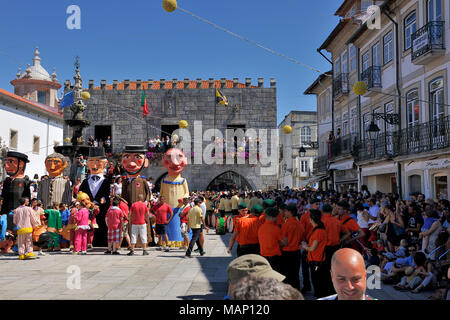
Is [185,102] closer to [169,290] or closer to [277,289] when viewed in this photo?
[169,290]

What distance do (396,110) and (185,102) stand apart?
18.1 meters

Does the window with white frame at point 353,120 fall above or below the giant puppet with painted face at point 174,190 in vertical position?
above

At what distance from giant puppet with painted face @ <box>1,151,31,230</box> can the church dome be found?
38890 mm

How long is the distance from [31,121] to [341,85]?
84.6 feet

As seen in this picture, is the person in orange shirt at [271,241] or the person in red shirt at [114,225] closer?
the person in orange shirt at [271,241]

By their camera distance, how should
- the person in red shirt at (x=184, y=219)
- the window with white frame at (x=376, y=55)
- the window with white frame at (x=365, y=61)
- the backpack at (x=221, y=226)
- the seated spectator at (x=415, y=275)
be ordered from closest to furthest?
1. the seated spectator at (x=415, y=275)
2. the person in red shirt at (x=184, y=219)
3. the backpack at (x=221, y=226)
4. the window with white frame at (x=376, y=55)
5. the window with white frame at (x=365, y=61)

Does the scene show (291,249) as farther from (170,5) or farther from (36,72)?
(36,72)

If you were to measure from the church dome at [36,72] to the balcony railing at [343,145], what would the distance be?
37506 millimetres

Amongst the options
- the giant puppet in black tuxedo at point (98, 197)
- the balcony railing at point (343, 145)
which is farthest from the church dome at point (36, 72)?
the giant puppet in black tuxedo at point (98, 197)

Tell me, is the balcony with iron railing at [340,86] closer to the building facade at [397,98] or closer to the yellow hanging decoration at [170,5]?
the building facade at [397,98]

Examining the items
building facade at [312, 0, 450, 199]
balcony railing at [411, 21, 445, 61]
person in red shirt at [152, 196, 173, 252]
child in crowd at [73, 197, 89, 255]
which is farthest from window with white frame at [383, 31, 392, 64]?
child in crowd at [73, 197, 89, 255]

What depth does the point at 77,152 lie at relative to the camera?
17359mm

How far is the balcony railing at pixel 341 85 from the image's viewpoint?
22806 millimetres

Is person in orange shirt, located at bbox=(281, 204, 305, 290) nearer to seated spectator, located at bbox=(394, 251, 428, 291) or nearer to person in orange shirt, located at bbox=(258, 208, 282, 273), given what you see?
person in orange shirt, located at bbox=(258, 208, 282, 273)
